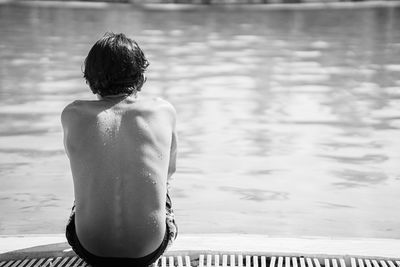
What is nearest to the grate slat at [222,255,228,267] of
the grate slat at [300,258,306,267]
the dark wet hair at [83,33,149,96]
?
the grate slat at [300,258,306,267]

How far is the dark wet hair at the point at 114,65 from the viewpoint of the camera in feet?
6.28

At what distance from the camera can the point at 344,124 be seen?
195 inches

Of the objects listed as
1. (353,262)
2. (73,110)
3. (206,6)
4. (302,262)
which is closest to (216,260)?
(302,262)

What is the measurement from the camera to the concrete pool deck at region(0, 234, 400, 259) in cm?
232

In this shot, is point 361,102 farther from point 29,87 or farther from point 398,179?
point 29,87

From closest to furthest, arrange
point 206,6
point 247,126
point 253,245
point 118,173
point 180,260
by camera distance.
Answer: point 118,173 → point 180,260 → point 253,245 → point 247,126 → point 206,6

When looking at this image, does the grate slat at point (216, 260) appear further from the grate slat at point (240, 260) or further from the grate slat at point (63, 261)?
the grate slat at point (63, 261)

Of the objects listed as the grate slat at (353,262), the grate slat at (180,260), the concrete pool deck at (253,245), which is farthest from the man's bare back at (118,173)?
the grate slat at (353,262)

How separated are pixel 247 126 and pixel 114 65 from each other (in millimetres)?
2996

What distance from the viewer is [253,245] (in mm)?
2379

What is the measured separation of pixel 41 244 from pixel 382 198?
5.62 feet

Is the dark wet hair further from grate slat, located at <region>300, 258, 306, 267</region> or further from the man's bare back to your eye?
grate slat, located at <region>300, 258, 306, 267</region>

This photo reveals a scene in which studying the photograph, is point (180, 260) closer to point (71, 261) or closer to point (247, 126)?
point (71, 261)

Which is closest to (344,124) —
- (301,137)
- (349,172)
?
(301,137)
